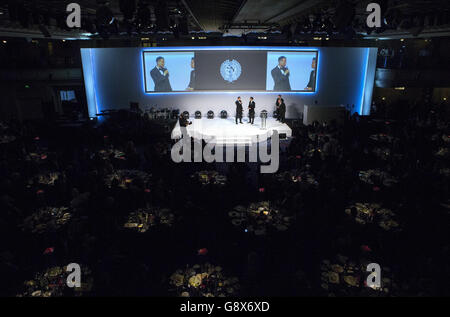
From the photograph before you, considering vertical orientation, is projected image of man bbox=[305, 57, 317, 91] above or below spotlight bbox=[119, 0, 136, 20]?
below

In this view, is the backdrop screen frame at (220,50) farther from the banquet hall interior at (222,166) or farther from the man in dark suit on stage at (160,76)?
the man in dark suit on stage at (160,76)

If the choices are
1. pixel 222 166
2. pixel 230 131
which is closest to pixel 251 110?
pixel 230 131

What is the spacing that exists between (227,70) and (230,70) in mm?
175

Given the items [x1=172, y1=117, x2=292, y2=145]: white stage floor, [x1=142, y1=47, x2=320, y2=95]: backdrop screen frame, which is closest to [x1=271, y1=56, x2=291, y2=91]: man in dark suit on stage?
[x1=142, y1=47, x2=320, y2=95]: backdrop screen frame

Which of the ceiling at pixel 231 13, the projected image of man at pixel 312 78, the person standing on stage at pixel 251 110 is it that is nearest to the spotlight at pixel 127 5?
the ceiling at pixel 231 13

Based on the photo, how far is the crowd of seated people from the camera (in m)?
4.79

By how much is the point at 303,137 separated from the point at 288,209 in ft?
17.2

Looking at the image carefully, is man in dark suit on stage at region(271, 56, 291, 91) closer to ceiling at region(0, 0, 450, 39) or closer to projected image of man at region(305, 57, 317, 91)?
projected image of man at region(305, 57, 317, 91)

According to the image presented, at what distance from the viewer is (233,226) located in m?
6.88

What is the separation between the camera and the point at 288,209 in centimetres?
646

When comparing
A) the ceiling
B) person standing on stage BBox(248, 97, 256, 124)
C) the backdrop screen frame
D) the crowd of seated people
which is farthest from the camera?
the backdrop screen frame

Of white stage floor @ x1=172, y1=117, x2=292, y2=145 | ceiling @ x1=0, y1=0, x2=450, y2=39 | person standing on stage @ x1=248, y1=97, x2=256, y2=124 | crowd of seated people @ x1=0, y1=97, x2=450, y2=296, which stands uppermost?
ceiling @ x1=0, y1=0, x2=450, y2=39

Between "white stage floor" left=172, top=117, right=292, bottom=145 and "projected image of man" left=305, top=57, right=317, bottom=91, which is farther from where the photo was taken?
"projected image of man" left=305, top=57, right=317, bottom=91

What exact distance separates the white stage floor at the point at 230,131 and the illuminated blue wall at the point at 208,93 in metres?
1.71
